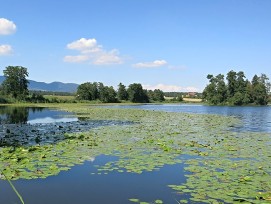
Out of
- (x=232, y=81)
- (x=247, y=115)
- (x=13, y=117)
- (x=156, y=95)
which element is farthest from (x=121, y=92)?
(x=13, y=117)

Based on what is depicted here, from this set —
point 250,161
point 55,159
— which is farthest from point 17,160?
point 250,161

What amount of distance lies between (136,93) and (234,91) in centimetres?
5298

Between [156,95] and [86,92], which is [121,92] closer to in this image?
[86,92]

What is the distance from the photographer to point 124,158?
15.5 m

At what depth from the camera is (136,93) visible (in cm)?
16900

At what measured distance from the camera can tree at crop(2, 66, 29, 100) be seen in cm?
11412

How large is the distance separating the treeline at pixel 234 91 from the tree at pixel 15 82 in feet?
257

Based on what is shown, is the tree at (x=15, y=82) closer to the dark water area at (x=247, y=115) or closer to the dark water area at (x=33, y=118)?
the dark water area at (x=247, y=115)

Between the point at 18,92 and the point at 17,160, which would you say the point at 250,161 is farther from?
the point at 18,92

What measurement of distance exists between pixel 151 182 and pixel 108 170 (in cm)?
242

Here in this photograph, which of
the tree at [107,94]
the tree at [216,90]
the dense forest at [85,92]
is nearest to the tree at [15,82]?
the dense forest at [85,92]

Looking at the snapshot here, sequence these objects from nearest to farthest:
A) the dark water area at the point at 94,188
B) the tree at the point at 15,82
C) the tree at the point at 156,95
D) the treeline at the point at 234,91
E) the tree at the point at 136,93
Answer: the dark water area at the point at 94,188, the tree at the point at 15,82, the treeline at the point at 234,91, the tree at the point at 136,93, the tree at the point at 156,95

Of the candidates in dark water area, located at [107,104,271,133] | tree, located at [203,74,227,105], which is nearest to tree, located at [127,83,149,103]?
tree, located at [203,74,227,105]

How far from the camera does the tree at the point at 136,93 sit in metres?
166
